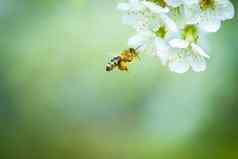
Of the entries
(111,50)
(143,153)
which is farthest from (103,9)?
(143,153)

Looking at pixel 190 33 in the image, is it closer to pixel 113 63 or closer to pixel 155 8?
pixel 155 8

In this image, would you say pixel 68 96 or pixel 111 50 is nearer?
pixel 111 50

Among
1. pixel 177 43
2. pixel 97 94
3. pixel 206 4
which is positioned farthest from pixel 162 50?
pixel 97 94

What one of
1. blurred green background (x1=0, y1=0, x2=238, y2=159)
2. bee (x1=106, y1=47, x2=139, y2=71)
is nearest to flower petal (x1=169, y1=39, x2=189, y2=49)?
bee (x1=106, y1=47, x2=139, y2=71)

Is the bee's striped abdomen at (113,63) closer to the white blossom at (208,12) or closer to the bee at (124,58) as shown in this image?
the bee at (124,58)

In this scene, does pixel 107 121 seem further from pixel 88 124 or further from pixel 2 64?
pixel 2 64

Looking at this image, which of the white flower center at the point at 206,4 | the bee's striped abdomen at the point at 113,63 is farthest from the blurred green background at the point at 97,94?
the white flower center at the point at 206,4
